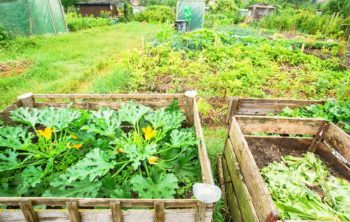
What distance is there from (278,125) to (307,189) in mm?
929

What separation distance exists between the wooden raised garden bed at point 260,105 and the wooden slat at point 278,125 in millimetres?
936

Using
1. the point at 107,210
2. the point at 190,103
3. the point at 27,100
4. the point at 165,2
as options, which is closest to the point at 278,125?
the point at 190,103

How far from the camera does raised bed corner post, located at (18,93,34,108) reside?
3.49 meters

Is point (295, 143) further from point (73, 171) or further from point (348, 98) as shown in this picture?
point (73, 171)

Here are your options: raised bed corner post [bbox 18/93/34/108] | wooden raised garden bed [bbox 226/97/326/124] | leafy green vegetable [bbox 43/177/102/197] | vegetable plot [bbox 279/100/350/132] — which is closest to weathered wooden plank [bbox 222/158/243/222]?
wooden raised garden bed [bbox 226/97/326/124]

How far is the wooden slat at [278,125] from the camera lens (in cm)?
317

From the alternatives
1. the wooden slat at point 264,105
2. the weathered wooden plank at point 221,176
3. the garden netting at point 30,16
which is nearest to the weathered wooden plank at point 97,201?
the weathered wooden plank at point 221,176

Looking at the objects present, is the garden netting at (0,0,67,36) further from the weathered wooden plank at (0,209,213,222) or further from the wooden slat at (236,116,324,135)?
the wooden slat at (236,116,324,135)

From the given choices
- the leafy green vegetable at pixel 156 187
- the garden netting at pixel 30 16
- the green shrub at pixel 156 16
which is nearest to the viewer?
the leafy green vegetable at pixel 156 187

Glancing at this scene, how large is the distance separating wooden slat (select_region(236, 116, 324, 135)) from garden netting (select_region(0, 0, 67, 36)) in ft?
43.7

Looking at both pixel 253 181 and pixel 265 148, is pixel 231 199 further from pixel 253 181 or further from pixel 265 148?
pixel 265 148

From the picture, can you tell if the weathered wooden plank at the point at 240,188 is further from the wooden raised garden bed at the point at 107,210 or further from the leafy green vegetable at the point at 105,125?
the leafy green vegetable at the point at 105,125

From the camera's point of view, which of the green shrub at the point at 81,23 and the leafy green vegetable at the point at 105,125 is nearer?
the leafy green vegetable at the point at 105,125

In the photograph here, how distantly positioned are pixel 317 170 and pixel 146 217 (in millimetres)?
2489
